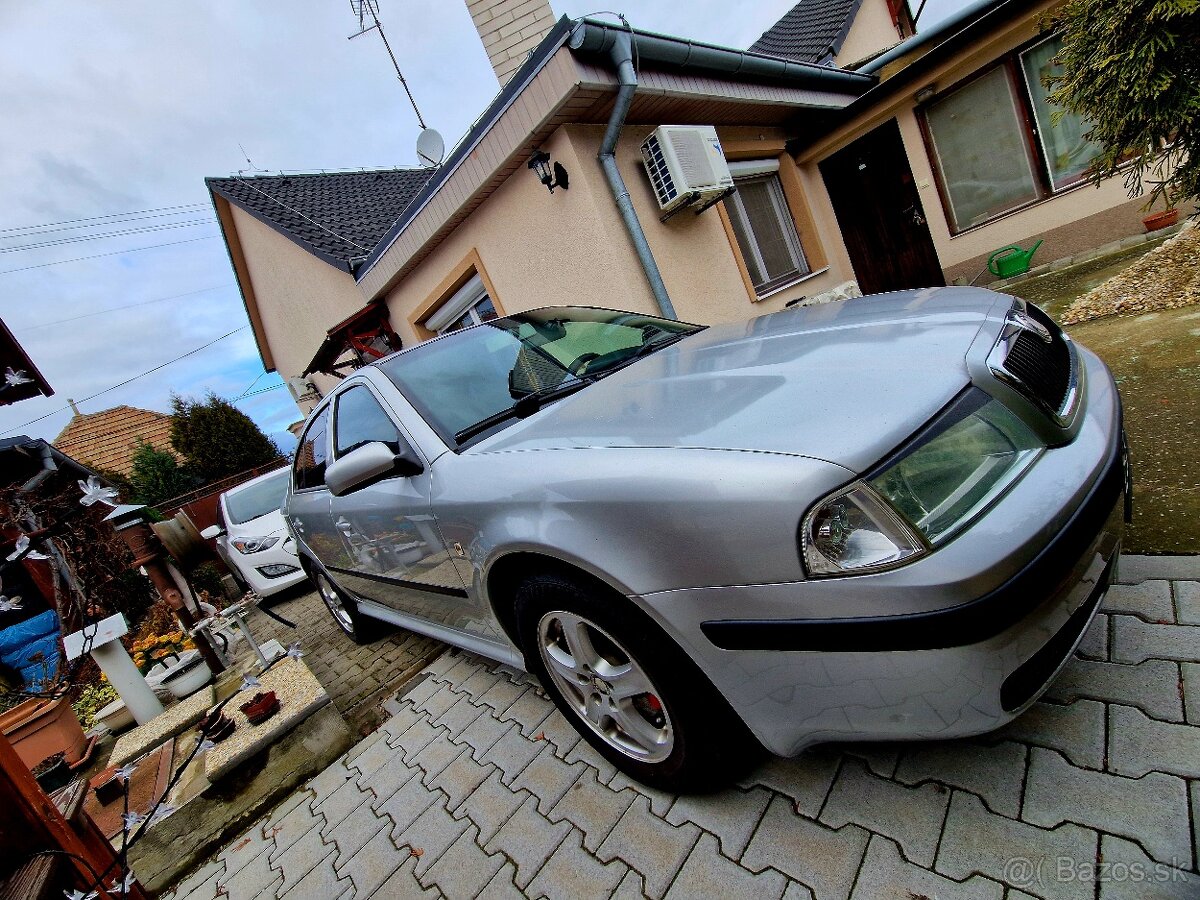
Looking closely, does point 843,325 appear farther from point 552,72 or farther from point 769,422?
point 552,72

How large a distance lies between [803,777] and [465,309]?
20.1 feet

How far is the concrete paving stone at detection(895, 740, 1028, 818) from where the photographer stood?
1.24 metres

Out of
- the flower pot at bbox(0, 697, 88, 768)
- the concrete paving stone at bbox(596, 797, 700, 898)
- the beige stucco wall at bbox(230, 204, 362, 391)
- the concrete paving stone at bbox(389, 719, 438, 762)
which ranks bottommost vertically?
the concrete paving stone at bbox(596, 797, 700, 898)

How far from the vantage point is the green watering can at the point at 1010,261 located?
6.45 m

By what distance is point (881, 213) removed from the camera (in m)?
7.43

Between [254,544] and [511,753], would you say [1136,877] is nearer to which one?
[511,753]

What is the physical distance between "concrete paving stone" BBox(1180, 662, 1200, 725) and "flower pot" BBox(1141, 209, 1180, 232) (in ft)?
21.9

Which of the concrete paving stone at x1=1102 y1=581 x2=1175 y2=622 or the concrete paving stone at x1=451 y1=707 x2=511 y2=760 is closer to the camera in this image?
the concrete paving stone at x1=1102 y1=581 x2=1175 y2=622

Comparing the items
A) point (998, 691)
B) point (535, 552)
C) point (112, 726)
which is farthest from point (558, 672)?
point (112, 726)

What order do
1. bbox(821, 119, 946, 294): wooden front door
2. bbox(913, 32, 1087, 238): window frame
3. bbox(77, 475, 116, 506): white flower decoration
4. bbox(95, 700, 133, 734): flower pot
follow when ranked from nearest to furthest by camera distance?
bbox(77, 475, 116, 506): white flower decoration < bbox(95, 700, 133, 734): flower pot < bbox(913, 32, 1087, 238): window frame < bbox(821, 119, 946, 294): wooden front door

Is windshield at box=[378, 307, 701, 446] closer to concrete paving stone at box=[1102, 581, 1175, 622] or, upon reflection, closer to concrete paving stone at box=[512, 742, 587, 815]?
concrete paving stone at box=[512, 742, 587, 815]

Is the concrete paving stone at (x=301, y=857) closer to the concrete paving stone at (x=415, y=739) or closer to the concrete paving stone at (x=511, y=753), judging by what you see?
the concrete paving stone at (x=415, y=739)

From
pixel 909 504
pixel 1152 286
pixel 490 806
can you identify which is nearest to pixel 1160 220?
pixel 1152 286

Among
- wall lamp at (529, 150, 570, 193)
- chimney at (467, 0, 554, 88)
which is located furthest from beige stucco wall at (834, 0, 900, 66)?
wall lamp at (529, 150, 570, 193)
